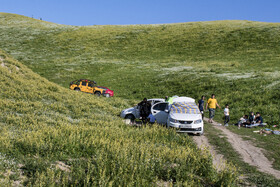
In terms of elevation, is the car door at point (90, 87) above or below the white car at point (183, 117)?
above

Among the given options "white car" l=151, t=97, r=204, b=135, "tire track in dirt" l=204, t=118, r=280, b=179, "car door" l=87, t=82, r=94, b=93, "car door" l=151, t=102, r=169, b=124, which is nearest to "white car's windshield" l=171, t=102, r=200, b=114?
"white car" l=151, t=97, r=204, b=135

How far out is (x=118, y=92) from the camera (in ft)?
114

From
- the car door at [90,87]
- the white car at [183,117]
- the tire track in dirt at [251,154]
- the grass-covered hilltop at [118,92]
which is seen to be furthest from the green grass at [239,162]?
the car door at [90,87]

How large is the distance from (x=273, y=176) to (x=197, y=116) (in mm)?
6448

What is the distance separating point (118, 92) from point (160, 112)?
18346 millimetres

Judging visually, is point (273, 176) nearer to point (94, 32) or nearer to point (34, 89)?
point (34, 89)

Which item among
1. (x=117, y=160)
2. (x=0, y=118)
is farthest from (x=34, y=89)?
(x=117, y=160)

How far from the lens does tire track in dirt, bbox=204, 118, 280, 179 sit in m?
9.24

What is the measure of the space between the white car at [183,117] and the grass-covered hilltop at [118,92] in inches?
38.5

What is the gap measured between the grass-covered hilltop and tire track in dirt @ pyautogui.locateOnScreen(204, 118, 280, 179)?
523 mm

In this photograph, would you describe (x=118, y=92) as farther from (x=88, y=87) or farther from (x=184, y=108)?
(x=184, y=108)

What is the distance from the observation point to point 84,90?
31.1 metres

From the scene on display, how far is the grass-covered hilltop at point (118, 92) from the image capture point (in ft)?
24.8

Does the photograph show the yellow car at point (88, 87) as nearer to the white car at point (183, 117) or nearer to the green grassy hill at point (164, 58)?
the green grassy hill at point (164, 58)
